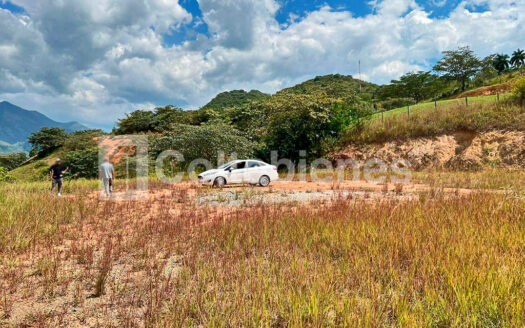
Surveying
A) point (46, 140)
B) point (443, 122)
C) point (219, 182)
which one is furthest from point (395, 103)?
point (46, 140)

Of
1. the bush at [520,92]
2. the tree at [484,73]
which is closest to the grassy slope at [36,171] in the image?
the bush at [520,92]

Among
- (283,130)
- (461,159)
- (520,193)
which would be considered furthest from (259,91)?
(520,193)

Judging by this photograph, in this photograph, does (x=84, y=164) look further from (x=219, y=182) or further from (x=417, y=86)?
(x=417, y=86)

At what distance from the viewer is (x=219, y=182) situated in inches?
568

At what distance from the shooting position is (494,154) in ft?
58.5

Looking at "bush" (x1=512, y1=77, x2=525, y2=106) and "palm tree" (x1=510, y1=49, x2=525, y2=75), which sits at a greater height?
"palm tree" (x1=510, y1=49, x2=525, y2=75)

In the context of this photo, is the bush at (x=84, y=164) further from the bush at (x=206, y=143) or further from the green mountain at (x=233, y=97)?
the green mountain at (x=233, y=97)

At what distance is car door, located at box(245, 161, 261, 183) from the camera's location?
49.2 ft

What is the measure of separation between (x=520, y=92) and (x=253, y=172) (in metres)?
19.8

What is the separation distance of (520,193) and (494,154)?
13.7 m

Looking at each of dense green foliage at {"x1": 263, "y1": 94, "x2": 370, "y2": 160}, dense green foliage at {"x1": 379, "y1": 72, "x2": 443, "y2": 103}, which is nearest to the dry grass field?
dense green foliage at {"x1": 263, "y1": 94, "x2": 370, "y2": 160}

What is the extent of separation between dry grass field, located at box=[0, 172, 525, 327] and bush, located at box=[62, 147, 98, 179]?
2731 centimetres

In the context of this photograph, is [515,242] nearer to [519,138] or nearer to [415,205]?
[415,205]

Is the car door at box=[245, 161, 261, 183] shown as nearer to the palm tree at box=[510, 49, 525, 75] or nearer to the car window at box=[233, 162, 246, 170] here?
the car window at box=[233, 162, 246, 170]
